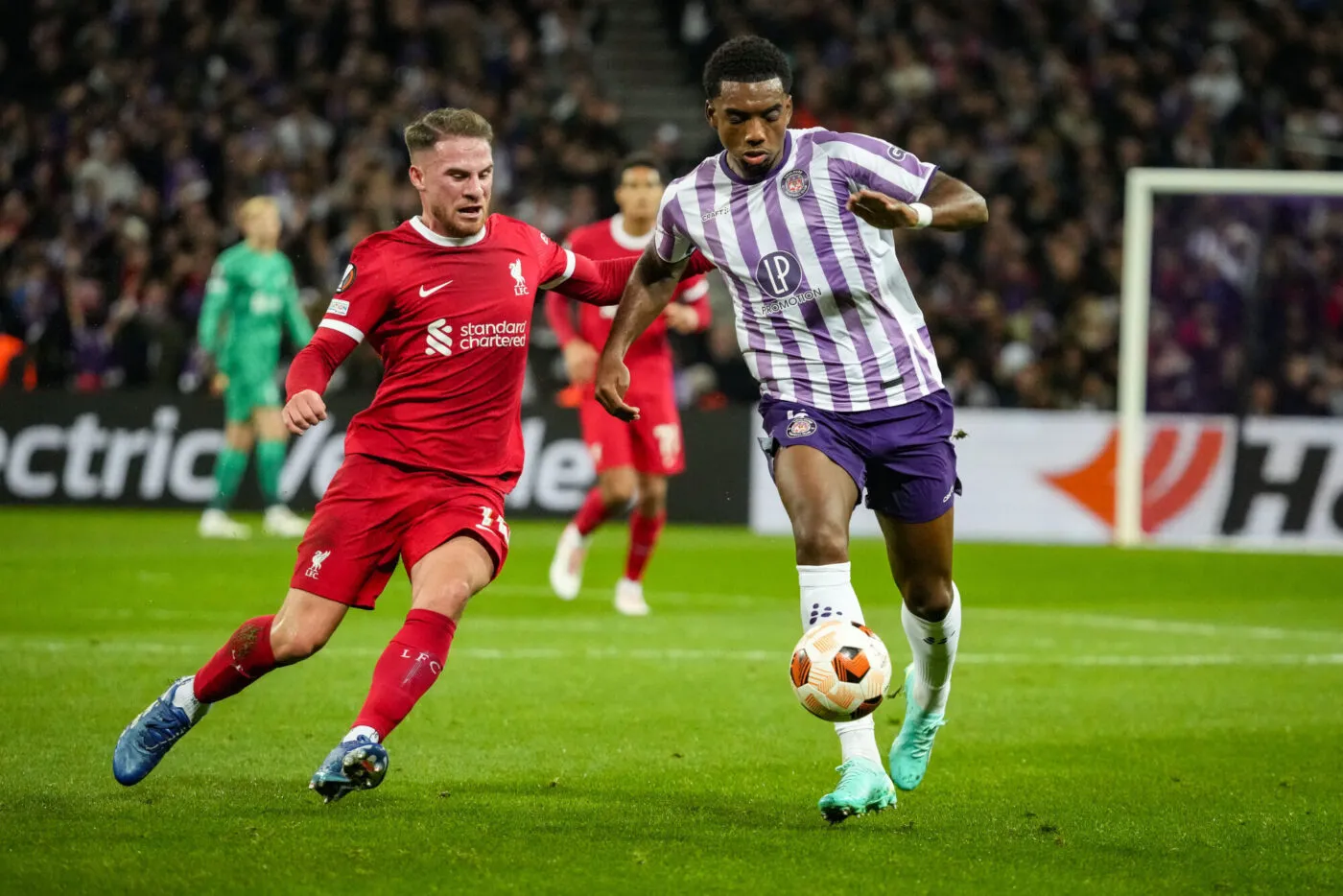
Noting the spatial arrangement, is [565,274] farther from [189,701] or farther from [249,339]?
[249,339]

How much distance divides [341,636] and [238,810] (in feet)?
15.4

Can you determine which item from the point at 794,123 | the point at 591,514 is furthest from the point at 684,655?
the point at 794,123

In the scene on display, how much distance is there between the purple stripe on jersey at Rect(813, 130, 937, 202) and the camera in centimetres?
583

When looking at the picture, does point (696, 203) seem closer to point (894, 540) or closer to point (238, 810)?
point (894, 540)

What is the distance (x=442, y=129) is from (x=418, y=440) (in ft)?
3.31

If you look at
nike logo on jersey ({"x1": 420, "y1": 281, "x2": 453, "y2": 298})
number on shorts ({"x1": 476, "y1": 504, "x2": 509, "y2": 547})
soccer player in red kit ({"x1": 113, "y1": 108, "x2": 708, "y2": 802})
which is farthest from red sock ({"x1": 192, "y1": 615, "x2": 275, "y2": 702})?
nike logo on jersey ({"x1": 420, "y1": 281, "x2": 453, "y2": 298})

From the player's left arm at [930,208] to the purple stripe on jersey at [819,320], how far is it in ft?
0.73

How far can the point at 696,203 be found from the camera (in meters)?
6.05

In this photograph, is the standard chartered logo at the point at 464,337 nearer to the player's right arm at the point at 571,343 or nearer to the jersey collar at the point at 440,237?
the jersey collar at the point at 440,237

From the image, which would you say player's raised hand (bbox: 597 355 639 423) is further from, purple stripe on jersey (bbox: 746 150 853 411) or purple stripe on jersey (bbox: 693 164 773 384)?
purple stripe on jersey (bbox: 746 150 853 411)

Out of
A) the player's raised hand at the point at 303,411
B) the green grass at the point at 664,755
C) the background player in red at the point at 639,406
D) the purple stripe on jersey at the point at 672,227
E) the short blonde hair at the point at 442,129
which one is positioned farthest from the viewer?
the background player in red at the point at 639,406

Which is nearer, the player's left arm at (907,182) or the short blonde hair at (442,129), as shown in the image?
the player's left arm at (907,182)

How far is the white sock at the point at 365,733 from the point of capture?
5.36 meters

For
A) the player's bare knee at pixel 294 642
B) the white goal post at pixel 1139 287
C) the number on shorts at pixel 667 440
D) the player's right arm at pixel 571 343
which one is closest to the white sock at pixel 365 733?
the player's bare knee at pixel 294 642
